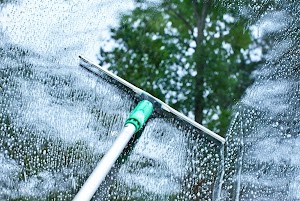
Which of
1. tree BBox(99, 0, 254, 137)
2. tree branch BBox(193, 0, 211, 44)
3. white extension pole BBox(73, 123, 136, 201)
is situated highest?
tree branch BBox(193, 0, 211, 44)

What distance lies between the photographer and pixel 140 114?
125cm

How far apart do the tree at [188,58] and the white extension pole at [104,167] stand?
715 mm

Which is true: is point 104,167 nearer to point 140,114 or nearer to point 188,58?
point 140,114

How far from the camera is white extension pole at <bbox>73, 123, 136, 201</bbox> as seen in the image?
104 centimetres

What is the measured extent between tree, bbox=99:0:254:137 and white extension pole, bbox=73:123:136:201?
0.72 metres

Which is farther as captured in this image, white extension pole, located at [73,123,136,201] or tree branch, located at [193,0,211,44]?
tree branch, located at [193,0,211,44]

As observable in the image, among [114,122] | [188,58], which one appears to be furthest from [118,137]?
[188,58]

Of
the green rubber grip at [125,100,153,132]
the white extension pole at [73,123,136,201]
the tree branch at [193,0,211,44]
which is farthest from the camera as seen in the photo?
the tree branch at [193,0,211,44]

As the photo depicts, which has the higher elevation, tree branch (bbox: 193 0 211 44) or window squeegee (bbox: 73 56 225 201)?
tree branch (bbox: 193 0 211 44)

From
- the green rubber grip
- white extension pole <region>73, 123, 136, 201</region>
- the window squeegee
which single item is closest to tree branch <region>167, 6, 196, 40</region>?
the window squeegee

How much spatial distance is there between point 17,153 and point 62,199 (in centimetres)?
19

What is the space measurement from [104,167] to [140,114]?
20cm

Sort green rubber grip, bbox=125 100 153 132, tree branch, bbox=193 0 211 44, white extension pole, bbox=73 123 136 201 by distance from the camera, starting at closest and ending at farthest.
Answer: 1. white extension pole, bbox=73 123 136 201
2. green rubber grip, bbox=125 100 153 132
3. tree branch, bbox=193 0 211 44

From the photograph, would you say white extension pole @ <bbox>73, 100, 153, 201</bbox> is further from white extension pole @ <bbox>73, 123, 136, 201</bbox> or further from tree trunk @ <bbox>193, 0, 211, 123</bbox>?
tree trunk @ <bbox>193, 0, 211, 123</bbox>
